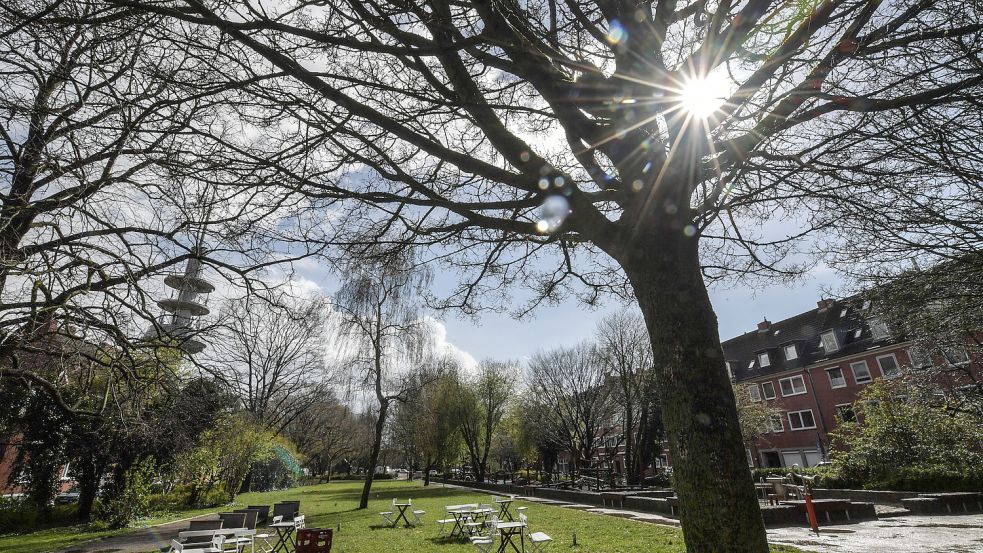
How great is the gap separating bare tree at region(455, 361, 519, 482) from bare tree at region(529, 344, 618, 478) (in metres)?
3.84

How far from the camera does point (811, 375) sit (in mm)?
34062

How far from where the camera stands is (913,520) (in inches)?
434

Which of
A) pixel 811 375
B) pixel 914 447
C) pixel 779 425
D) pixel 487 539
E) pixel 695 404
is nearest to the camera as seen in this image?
pixel 695 404

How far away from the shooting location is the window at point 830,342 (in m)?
33.1

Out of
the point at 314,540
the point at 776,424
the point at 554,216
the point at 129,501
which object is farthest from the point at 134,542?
the point at 776,424

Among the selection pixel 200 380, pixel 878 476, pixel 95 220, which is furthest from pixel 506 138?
pixel 878 476

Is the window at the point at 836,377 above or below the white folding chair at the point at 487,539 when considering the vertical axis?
above

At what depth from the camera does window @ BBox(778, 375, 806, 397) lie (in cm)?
3481

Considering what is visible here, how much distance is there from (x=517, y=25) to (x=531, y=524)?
13.3m

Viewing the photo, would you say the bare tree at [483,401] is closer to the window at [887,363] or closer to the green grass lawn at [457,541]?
the green grass lawn at [457,541]

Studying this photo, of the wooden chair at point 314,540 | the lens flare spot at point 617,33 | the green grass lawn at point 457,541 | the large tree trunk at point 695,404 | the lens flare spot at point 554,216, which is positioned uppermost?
the lens flare spot at point 617,33

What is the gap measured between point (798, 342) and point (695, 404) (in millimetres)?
42317

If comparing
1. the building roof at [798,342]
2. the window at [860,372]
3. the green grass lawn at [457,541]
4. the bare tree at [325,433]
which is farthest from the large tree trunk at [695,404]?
the bare tree at [325,433]

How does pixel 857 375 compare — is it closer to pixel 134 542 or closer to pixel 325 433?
pixel 134 542
